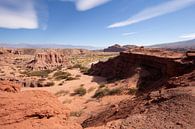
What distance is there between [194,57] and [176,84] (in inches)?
326

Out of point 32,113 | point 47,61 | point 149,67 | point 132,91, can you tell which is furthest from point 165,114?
point 47,61

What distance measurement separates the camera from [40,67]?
5841cm

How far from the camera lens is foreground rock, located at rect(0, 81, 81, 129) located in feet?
25.5

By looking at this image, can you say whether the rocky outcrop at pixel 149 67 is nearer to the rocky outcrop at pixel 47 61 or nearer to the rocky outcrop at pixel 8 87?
the rocky outcrop at pixel 8 87

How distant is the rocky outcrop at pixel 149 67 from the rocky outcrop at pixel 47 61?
80.3ft

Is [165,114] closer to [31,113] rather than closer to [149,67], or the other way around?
[31,113]

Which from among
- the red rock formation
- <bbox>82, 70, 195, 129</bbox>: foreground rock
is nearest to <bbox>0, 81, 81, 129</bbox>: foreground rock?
the red rock formation

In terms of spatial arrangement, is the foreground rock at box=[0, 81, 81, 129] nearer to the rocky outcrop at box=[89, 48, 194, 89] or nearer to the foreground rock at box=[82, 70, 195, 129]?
the foreground rock at box=[82, 70, 195, 129]

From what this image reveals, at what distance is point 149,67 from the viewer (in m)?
26.8

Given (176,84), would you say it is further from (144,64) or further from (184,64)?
(144,64)

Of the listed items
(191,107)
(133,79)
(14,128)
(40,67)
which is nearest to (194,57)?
(133,79)

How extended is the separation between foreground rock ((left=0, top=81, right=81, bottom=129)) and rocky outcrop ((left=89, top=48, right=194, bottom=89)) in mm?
11407

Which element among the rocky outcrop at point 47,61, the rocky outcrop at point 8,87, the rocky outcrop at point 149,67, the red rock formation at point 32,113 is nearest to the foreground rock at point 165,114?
the red rock formation at point 32,113

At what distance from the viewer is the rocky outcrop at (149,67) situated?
21094 millimetres
